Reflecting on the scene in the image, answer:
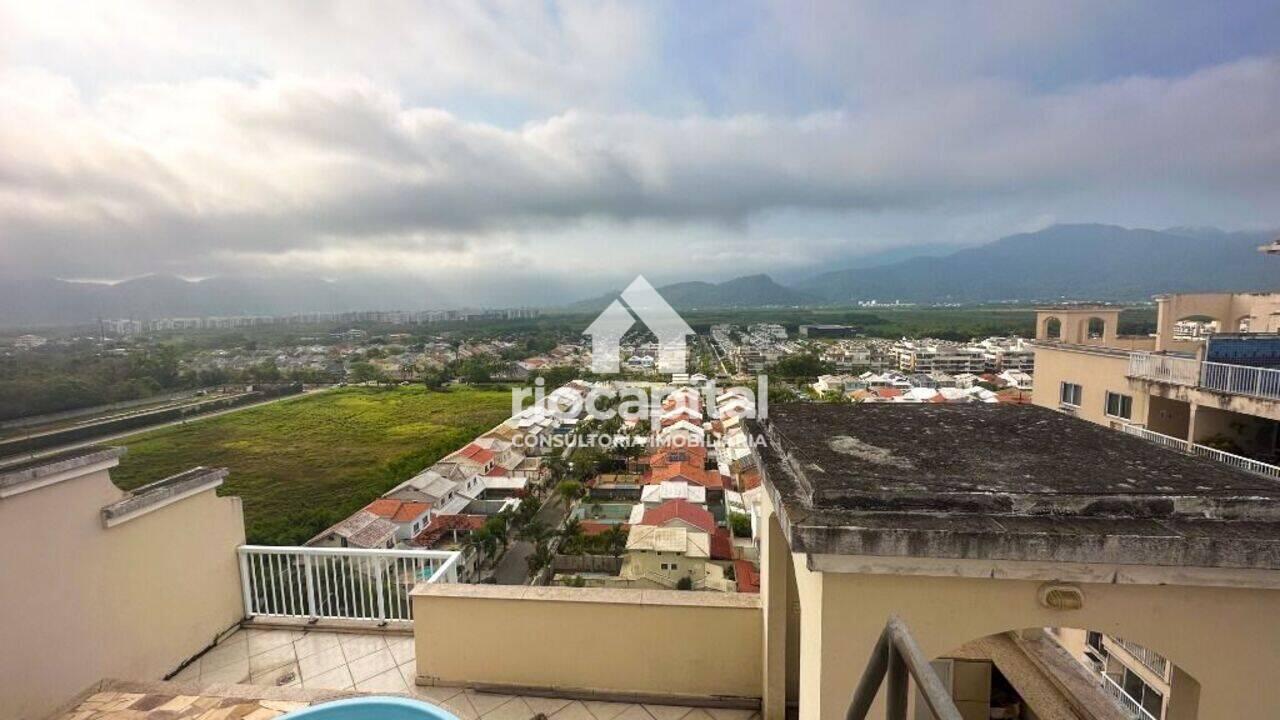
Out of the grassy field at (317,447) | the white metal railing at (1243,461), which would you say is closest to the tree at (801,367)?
the grassy field at (317,447)

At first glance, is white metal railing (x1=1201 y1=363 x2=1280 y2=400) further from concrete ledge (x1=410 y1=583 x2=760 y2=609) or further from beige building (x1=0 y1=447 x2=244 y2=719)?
beige building (x1=0 y1=447 x2=244 y2=719)

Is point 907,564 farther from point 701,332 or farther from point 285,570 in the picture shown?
point 701,332

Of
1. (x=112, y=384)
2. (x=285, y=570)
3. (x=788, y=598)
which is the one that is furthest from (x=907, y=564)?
(x=112, y=384)

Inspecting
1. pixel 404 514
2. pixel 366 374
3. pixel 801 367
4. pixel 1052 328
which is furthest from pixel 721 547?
pixel 366 374

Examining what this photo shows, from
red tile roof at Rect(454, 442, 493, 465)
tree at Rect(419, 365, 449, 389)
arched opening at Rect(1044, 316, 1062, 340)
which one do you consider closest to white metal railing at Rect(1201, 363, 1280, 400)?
arched opening at Rect(1044, 316, 1062, 340)

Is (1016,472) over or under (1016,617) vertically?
over

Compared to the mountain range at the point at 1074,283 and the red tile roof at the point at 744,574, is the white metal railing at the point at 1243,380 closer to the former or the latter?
the red tile roof at the point at 744,574
